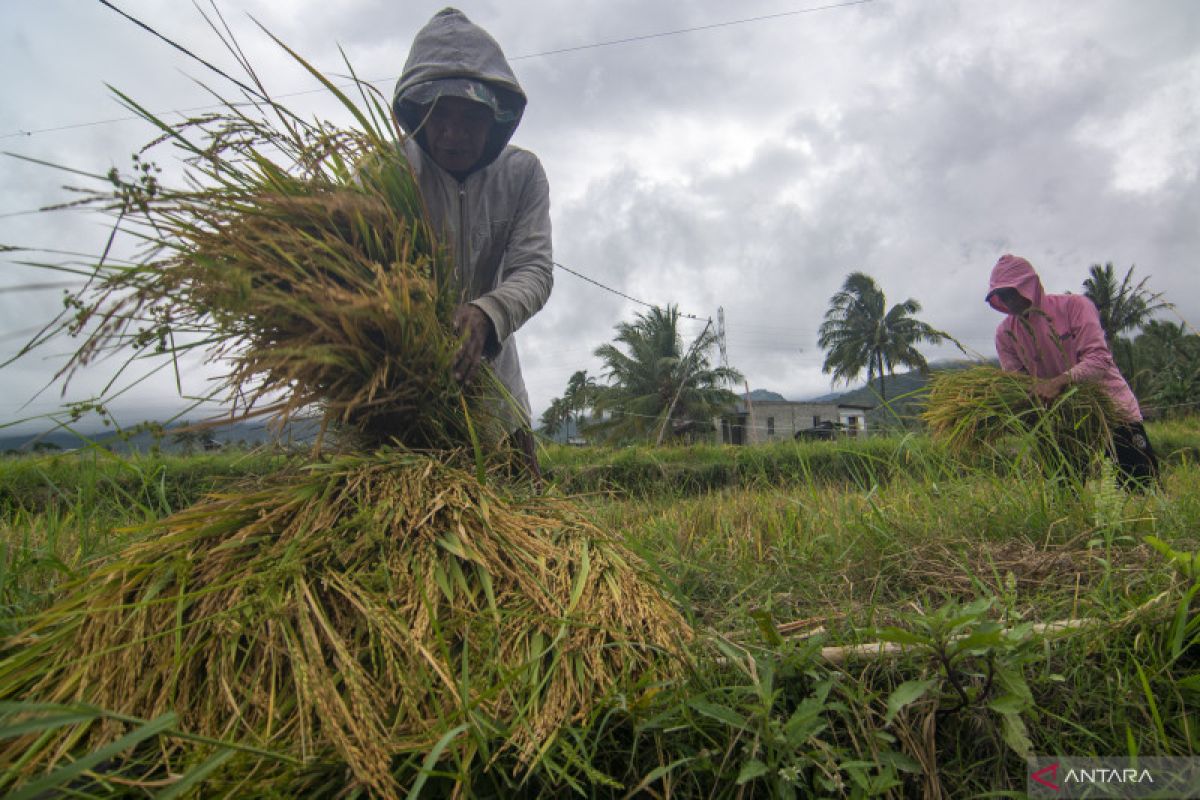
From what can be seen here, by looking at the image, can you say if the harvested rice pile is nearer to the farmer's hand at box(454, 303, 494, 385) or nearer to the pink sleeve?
the farmer's hand at box(454, 303, 494, 385)

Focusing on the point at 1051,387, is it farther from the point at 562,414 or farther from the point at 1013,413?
the point at 562,414

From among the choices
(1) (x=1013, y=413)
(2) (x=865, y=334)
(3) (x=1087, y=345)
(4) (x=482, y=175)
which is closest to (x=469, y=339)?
(4) (x=482, y=175)

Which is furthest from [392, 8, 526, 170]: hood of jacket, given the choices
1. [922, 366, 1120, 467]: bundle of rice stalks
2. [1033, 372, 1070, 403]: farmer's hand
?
[1033, 372, 1070, 403]: farmer's hand

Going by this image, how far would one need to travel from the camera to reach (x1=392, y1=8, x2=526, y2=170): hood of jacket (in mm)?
1995

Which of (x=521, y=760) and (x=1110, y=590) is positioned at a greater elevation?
(x=1110, y=590)

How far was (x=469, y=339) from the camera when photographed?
5.15ft

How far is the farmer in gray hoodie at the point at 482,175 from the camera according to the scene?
1972 millimetres

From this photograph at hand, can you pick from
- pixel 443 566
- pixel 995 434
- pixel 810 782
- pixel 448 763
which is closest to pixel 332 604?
pixel 443 566

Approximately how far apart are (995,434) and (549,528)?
9.47ft

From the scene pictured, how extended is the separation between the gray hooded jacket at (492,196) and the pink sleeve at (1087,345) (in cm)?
283

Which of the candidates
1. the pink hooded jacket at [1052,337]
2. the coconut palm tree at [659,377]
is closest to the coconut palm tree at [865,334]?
the coconut palm tree at [659,377]

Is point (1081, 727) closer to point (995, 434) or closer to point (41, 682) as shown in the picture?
point (41, 682)

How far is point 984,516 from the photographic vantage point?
2109mm

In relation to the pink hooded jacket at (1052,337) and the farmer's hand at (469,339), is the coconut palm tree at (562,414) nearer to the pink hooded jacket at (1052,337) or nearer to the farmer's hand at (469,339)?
the farmer's hand at (469,339)
